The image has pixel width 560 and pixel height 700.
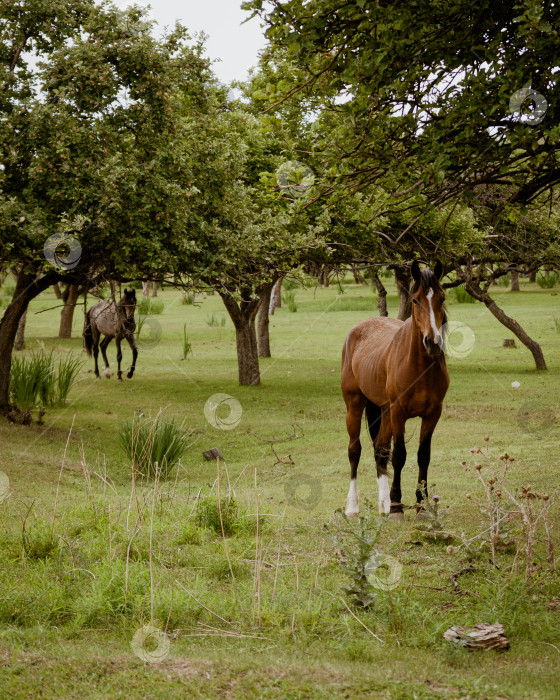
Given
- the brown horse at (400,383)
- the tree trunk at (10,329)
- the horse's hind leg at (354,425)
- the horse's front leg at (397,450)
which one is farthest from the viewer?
the tree trunk at (10,329)

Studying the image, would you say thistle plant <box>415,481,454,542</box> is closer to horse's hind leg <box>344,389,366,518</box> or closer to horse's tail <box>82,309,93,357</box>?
horse's hind leg <box>344,389,366,518</box>

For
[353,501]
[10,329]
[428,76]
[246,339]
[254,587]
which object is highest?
[428,76]

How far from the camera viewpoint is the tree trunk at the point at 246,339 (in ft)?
68.8

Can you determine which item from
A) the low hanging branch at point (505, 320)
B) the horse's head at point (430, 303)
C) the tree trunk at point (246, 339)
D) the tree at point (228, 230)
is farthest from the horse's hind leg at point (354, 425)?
the low hanging branch at point (505, 320)

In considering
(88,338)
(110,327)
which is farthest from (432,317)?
(88,338)

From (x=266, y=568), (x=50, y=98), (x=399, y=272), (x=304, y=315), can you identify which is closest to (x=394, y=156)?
(x=266, y=568)

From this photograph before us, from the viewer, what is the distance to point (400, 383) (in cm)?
795

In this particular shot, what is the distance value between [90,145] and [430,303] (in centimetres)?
770

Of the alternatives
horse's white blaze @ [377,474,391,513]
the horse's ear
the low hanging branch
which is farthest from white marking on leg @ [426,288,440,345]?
the low hanging branch

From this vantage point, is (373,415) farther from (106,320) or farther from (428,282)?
(106,320)

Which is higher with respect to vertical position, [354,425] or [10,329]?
[10,329]

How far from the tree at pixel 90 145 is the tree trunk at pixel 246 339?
6633mm

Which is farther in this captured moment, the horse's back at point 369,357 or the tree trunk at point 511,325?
the tree trunk at point 511,325

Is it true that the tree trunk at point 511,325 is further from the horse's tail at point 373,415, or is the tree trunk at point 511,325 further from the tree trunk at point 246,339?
the horse's tail at point 373,415
